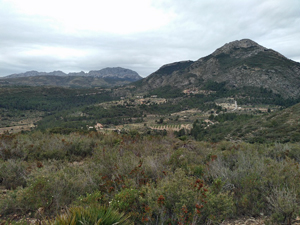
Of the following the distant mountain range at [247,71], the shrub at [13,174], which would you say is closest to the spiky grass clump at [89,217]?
the shrub at [13,174]

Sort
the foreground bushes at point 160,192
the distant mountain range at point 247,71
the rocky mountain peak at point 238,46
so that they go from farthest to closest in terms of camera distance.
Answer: the rocky mountain peak at point 238,46
the distant mountain range at point 247,71
the foreground bushes at point 160,192

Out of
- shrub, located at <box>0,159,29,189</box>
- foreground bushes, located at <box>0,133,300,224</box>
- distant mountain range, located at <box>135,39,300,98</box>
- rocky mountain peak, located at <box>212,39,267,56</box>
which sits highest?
rocky mountain peak, located at <box>212,39,267,56</box>

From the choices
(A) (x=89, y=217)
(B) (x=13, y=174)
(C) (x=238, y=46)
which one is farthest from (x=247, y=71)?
(A) (x=89, y=217)

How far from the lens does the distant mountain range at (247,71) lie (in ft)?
319

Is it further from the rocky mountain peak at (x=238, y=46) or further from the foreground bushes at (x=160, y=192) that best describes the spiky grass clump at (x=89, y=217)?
the rocky mountain peak at (x=238, y=46)

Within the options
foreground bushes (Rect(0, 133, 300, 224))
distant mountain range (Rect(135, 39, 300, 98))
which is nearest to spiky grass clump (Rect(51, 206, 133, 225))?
foreground bushes (Rect(0, 133, 300, 224))

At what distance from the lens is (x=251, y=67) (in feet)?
371

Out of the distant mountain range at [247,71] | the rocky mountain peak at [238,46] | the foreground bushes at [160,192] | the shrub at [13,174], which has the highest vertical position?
the rocky mountain peak at [238,46]

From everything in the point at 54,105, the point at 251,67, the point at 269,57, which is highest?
the point at 269,57

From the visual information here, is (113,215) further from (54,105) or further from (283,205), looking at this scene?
(54,105)

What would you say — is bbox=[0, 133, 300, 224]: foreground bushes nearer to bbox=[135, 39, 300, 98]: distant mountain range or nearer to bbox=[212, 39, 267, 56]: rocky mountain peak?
bbox=[135, 39, 300, 98]: distant mountain range

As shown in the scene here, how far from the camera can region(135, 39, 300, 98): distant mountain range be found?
319ft

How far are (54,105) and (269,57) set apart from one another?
545 feet

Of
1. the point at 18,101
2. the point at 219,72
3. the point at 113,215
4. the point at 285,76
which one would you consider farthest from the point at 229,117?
the point at 18,101
